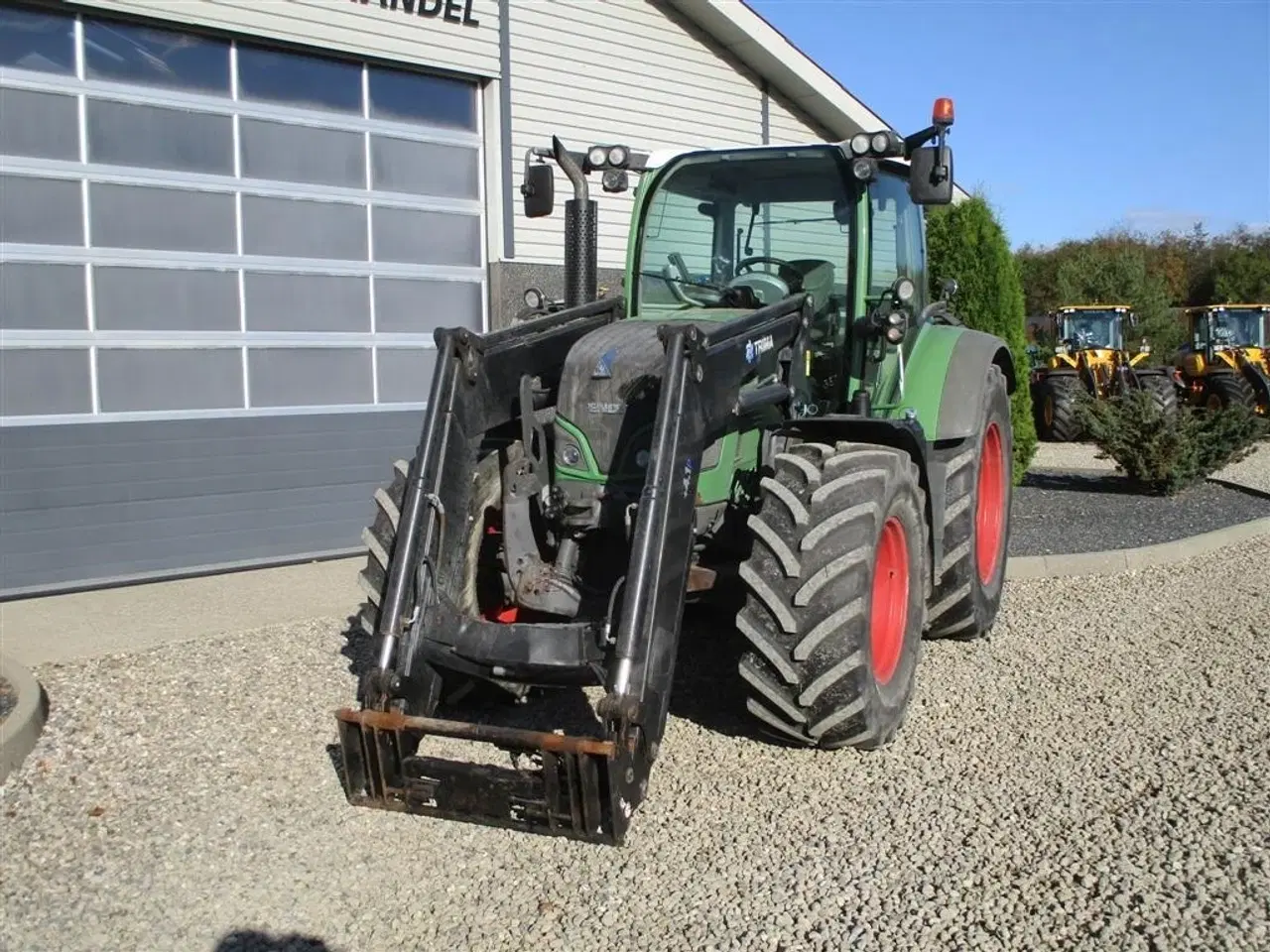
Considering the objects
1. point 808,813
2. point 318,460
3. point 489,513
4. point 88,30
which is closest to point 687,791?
point 808,813

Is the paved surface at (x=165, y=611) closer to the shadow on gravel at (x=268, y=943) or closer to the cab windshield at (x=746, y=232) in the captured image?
the cab windshield at (x=746, y=232)

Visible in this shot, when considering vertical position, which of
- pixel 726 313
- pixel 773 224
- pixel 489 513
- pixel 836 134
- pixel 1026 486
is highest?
pixel 836 134

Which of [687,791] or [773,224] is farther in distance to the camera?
[773,224]

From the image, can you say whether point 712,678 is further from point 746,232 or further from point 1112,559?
point 1112,559

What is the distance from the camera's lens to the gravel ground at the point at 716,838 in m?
3.56

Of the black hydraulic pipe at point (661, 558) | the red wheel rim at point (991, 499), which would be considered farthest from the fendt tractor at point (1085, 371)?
the black hydraulic pipe at point (661, 558)

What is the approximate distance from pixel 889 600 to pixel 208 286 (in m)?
5.65

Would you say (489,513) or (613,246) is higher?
(613,246)

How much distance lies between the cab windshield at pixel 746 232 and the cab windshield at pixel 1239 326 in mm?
17476

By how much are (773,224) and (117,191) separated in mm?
4740

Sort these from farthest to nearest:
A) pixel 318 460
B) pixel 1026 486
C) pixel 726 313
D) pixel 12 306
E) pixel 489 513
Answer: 1. pixel 1026 486
2. pixel 318 460
3. pixel 12 306
4. pixel 726 313
5. pixel 489 513

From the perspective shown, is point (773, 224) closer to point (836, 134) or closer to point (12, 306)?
point (12, 306)

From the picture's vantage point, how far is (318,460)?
30.2ft

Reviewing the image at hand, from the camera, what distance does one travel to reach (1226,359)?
19.9m
